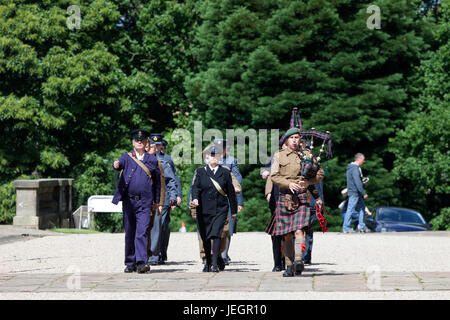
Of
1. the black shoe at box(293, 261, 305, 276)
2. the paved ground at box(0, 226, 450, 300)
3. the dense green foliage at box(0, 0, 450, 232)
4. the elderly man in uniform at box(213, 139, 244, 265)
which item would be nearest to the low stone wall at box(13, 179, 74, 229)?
the paved ground at box(0, 226, 450, 300)

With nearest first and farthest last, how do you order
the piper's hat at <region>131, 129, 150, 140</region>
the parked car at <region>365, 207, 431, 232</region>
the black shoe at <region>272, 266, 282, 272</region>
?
the piper's hat at <region>131, 129, 150, 140</region> → the black shoe at <region>272, 266, 282, 272</region> → the parked car at <region>365, 207, 431, 232</region>

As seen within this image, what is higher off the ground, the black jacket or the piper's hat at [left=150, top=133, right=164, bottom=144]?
the piper's hat at [left=150, top=133, right=164, bottom=144]

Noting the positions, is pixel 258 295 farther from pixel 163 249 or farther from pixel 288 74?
pixel 288 74

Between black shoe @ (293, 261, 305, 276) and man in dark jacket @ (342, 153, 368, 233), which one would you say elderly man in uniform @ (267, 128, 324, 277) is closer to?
black shoe @ (293, 261, 305, 276)

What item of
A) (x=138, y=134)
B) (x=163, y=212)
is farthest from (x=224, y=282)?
(x=163, y=212)

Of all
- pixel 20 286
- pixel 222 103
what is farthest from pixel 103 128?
pixel 20 286

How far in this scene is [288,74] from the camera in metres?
30.4

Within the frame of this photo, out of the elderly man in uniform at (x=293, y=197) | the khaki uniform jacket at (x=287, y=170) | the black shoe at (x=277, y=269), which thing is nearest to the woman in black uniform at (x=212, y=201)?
the black shoe at (x=277, y=269)

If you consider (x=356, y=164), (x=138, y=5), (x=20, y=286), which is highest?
(x=138, y=5)

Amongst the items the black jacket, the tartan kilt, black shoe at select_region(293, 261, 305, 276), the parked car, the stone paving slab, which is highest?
the black jacket

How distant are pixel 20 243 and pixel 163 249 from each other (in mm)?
4701

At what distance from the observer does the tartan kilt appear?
10.3 m

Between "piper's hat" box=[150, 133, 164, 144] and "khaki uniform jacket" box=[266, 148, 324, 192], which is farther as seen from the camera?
"piper's hat" box=[150, 133, 164, 144]

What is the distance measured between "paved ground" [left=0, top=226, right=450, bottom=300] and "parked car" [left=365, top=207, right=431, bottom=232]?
429 cm
